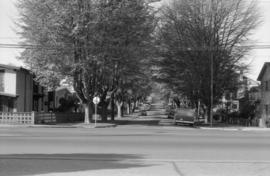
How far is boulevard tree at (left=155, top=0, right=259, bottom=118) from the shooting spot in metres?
58.1

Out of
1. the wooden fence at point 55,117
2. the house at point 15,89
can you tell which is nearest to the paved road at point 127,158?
the wooden fence at point 55,117

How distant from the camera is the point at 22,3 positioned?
1884 inches

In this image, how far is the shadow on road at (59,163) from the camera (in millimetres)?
13367

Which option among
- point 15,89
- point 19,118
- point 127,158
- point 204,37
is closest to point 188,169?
point 127,158

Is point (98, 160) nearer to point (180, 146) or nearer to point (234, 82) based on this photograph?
point (180, 146)

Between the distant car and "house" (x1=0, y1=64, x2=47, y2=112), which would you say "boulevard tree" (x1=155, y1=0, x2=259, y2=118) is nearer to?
the distant car

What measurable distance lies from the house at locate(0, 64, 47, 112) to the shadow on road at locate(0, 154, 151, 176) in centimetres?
3638

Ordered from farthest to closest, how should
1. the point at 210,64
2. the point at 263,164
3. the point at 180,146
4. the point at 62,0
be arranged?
the point at 210,64 → the point at 62,0 → the point at 180,146 → the point at 263,164

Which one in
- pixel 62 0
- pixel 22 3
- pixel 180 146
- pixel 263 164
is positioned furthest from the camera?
pixel 22 3

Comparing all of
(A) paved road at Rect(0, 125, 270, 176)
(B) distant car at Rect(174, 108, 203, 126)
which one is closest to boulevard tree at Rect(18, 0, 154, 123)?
(B) distant car at Rect(174, 108, 203, 126)

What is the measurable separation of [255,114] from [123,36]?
99.8ft

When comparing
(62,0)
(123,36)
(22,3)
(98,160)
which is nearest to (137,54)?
(123,36)

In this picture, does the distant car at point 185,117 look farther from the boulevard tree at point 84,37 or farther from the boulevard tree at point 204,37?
the boulevard tree at point 84,37

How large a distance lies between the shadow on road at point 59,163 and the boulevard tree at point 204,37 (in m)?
41.4
